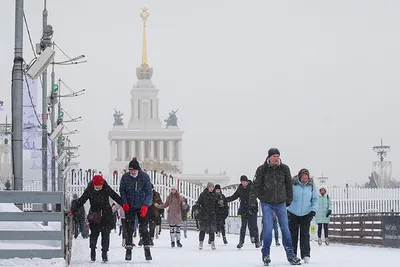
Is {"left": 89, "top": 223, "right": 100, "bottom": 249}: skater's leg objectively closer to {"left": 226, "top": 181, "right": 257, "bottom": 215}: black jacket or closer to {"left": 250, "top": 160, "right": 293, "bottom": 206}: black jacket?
{"left": 250, "top": 160, "right": 293, "bottom": 206}: black jacket

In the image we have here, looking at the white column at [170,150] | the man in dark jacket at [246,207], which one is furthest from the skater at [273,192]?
the white column at [170,150]

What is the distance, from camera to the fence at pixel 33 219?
540 inches

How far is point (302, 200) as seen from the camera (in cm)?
1630

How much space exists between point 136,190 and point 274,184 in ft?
7.91

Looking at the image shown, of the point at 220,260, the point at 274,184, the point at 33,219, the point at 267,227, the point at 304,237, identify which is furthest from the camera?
the point at 220,260

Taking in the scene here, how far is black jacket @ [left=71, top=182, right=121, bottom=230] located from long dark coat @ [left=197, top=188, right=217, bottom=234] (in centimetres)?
625

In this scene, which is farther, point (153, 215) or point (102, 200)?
point (153, 215)

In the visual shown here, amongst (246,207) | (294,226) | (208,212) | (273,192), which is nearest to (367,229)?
(246,207)

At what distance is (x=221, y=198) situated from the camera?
920 inches

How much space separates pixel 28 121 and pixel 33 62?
317 inches

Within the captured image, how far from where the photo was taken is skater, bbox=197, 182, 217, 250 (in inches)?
883

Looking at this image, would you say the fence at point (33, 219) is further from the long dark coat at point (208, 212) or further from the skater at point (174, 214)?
the skater at point (174, 214)

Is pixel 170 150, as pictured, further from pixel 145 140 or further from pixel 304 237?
pixel 304 237

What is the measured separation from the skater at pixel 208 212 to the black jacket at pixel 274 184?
23.9 ft
